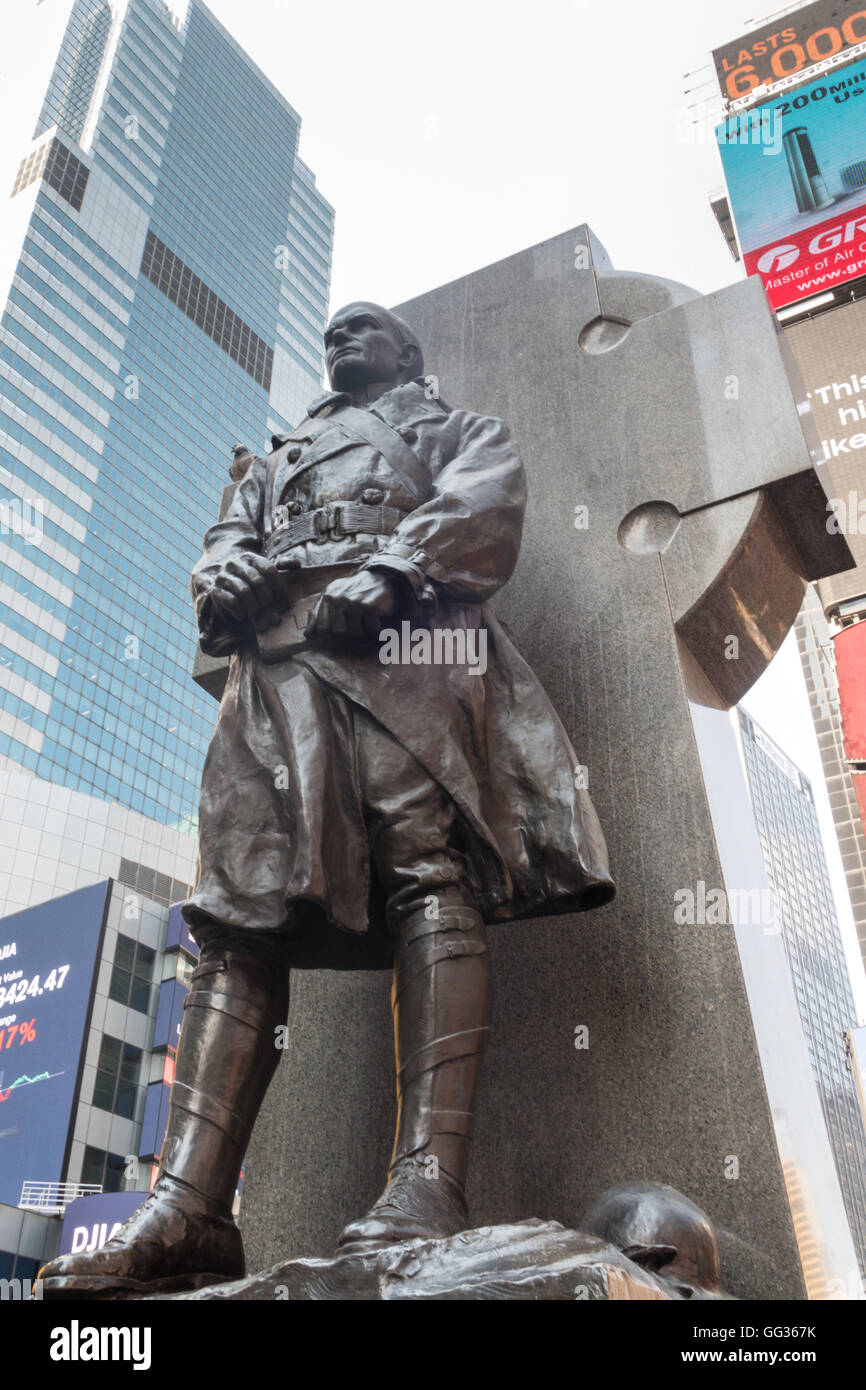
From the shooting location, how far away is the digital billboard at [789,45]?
45938 millimetres

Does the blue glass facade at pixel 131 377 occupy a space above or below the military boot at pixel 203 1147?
above

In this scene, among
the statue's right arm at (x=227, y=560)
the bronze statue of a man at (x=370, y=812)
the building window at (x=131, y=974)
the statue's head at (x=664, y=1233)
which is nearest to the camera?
the statue's head at (x=664, y=1233)

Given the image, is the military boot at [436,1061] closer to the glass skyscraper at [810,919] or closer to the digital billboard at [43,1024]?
the digital billboard at [43,1024]

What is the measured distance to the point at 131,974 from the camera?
38.8 meters

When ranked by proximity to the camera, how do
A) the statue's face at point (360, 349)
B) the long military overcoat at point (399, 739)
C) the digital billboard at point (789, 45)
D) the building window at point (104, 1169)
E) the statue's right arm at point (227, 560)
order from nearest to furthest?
1. the long military overcoat at point (399, 739)
2. the statue's right arm at point (227, 560)
3. the statue's face at point (360, 349)
4. the building window at point (104, 1169)
5. the digital billboard at point (789, 45)

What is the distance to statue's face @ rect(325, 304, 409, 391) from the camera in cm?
493

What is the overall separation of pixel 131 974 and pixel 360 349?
37.0m

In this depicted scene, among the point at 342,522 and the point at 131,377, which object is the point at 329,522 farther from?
the point at 131,377

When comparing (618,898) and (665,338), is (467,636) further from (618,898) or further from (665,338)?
(665,338)

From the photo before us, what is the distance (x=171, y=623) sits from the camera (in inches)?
3066

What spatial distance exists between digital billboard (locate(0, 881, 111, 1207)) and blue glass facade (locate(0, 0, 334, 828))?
24.1 m

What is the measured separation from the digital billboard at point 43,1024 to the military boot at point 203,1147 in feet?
115

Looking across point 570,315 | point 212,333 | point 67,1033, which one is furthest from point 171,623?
point 570,315

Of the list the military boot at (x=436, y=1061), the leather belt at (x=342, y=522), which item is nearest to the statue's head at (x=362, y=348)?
the leather belt at (x=342, y=522)
